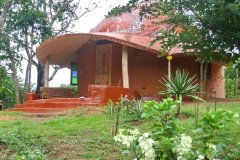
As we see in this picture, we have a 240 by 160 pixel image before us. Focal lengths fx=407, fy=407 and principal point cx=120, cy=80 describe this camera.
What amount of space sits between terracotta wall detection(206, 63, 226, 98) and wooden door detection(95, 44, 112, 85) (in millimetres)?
4025

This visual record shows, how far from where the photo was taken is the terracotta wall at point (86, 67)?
16.8m

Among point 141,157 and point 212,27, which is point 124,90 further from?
point 141,157

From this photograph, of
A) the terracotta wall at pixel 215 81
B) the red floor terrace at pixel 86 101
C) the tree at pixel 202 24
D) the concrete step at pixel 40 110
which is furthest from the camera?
the terracotta wall at pixel 215 81

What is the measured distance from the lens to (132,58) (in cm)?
1545

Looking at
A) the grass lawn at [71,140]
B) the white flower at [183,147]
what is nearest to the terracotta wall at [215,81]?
the grass lawn at [71,140]

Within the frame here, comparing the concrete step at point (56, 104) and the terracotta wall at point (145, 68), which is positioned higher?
the terracotta wall at point (145, 68)

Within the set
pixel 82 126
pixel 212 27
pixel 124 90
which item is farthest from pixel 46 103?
pixel 212 27

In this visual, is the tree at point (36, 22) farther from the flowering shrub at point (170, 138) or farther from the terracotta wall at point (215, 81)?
the flowering shrub at point (170, 138)

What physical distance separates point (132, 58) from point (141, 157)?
39.5ft

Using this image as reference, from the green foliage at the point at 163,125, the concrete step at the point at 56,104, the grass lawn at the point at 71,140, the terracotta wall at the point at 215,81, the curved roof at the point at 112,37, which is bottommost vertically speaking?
the grass lawn at the point at 71,140

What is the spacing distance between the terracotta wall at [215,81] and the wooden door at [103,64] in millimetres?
4025

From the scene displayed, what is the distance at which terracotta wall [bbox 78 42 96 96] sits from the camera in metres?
16.8

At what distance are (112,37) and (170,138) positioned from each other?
10.4m

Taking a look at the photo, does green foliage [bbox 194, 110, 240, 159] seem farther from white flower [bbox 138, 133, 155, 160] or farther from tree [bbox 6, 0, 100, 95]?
tree [bbox 6, 0, 100, 95]
